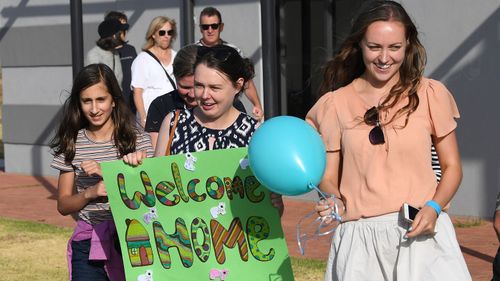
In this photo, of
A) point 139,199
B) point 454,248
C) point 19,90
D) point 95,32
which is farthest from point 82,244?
point 19,90

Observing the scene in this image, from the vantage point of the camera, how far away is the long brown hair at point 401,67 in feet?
15.1

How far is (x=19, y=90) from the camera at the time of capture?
16.6 meters

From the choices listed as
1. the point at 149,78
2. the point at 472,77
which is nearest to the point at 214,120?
the point at 149,78

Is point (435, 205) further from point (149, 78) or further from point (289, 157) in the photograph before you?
point (149, 78)

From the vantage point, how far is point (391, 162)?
178 inches

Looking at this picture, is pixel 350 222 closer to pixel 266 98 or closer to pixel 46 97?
pixel 266 98

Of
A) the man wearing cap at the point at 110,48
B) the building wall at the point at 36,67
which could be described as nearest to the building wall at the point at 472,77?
the man wearing cap at the point at 110,48

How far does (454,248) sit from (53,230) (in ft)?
23.0

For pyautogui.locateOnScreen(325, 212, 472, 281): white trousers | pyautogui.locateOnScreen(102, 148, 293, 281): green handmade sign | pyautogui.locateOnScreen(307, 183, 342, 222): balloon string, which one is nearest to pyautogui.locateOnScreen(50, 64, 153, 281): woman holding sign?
pyautogui.locateOnScreen(102, 148, 293, 281): green handmade sign

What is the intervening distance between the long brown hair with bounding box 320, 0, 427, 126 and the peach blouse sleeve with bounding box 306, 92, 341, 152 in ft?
0.49

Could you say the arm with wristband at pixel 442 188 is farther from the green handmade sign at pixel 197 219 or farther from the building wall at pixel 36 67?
the building wall at pixel 36 67

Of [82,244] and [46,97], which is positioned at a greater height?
[46,97]

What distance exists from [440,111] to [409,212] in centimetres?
45

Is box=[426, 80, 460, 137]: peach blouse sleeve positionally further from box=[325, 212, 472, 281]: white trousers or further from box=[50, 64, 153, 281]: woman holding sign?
box=[50, 64, 153, 281]: woman holding sign
